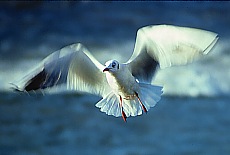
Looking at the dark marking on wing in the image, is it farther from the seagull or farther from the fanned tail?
the fanned tail

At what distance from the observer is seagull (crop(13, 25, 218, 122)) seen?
2.33 m

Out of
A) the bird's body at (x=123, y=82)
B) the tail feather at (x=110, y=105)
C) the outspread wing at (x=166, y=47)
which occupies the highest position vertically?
the outspread wing at (x=166, y=47)

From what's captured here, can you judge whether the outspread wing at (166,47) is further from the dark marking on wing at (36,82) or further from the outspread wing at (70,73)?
the dark marking on wing at (36,82)

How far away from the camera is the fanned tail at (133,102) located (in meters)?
2.50

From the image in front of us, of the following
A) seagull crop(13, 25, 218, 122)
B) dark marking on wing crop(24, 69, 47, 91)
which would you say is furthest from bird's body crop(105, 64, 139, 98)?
dark marking on wing crop(24, 69, 47, 91)

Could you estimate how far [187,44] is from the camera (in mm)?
2346

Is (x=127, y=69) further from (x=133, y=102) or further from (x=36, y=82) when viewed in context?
(x=36, y=82)

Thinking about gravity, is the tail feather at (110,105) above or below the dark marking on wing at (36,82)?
below

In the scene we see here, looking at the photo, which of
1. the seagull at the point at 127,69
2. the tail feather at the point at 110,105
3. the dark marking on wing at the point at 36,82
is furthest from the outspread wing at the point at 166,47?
the dark marking on wing at the point at 36,82

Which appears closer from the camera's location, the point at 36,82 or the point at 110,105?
the point at 36,82

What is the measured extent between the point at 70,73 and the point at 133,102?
256mm

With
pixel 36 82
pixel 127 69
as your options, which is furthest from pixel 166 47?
pixel 36 82

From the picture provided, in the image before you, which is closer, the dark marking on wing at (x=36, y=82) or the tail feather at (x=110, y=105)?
the dark marking on wing at (x=36, y=82)

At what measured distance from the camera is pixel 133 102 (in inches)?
100
